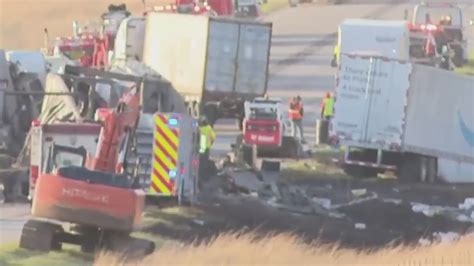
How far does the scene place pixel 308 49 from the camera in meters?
66.2

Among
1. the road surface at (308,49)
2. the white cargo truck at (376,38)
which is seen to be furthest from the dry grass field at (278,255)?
the white cargo truck at (376,38)

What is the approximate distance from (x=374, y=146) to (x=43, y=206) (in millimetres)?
16753

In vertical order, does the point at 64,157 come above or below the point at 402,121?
above

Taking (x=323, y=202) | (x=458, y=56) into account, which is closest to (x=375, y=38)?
(x=458, y=56)

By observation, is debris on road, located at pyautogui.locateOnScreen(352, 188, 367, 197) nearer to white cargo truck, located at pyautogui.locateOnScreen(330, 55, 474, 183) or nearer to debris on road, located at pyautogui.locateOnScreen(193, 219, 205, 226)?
white cargo truck, located at pyautogui.locateOnScreen(330, 55, 474, 183)

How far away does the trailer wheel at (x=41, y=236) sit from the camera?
20.6 metres

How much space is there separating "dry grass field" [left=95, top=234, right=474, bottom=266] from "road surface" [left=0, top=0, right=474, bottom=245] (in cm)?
1676

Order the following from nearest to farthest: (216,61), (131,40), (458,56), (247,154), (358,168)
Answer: (358,168), (247,154), (216,61), (131,40), (458,56)

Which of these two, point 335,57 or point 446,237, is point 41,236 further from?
point 335,57

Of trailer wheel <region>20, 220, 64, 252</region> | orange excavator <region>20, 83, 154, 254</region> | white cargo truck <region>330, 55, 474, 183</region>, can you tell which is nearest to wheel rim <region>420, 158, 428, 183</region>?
white cargo truck <region>330, 55, 474, 183</region>

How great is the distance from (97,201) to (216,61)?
78.1 feet

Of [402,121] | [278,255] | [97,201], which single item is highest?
[97,201]

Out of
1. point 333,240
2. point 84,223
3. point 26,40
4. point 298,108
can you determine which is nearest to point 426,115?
point 298,108

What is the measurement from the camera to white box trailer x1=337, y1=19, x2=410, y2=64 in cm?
5028
